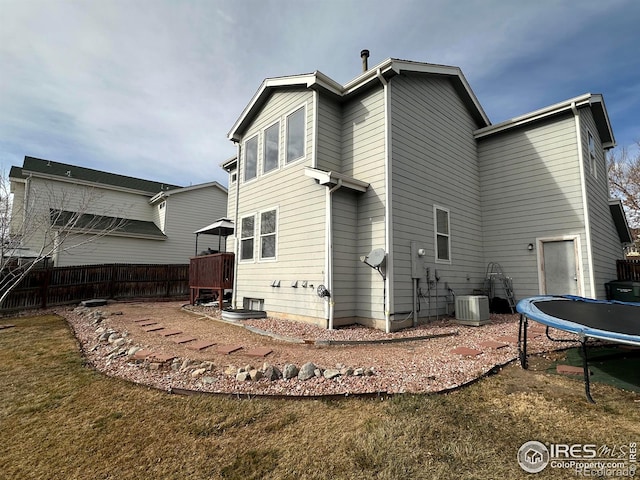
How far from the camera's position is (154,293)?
14.3 metres

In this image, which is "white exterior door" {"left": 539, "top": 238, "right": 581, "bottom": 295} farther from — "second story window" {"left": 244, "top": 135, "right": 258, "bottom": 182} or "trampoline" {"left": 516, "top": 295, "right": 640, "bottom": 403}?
"second story window" {"left": 244, "top": 135, "right": 258, "bottom": 182}

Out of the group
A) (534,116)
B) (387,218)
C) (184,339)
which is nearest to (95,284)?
(184,339)

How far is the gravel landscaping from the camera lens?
361 cm

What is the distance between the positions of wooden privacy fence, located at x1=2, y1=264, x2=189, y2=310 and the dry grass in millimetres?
9508

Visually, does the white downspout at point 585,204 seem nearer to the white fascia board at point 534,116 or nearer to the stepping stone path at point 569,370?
the white fascia board at point 534,116

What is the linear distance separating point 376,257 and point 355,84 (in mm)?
4387

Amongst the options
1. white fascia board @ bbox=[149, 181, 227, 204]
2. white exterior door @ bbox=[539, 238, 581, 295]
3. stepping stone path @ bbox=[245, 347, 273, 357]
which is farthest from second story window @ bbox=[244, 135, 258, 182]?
white fascia board @ bbox=[149, 181, 227, 204]

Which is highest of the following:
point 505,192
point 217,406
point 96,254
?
point 505,192

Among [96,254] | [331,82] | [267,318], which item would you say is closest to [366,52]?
[331,82]

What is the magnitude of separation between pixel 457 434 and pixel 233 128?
10396 millimetres

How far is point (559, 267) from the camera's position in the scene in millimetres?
8500

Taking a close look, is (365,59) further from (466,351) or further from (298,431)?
(298,431)

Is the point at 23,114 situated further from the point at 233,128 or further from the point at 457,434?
the point at 457,434

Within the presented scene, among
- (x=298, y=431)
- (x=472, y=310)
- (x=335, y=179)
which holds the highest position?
(x=335, y=179)
